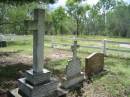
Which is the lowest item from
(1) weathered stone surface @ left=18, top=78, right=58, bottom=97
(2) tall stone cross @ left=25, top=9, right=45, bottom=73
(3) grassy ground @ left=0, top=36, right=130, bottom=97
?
(3) grassy ground @ left=0, top=36, right=130, bottom=97

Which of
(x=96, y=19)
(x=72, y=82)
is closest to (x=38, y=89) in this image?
(x=72, y=82)

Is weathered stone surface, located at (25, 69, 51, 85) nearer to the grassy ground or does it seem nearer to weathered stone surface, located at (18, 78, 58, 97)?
weathered stone surface, located at (18, 78, 58, 97)

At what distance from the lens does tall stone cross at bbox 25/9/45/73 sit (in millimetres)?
5312

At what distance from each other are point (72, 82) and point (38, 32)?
2.56 meters

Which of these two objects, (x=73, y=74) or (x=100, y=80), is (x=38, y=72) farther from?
(x=100, y=80)

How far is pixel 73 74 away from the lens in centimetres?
737

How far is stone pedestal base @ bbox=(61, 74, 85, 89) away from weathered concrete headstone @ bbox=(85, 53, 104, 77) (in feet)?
2.44

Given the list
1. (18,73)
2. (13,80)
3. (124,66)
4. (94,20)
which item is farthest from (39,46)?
(94,20)

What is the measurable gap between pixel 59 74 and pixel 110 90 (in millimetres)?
2378

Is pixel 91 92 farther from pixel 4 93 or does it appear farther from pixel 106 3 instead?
pixel 106 3

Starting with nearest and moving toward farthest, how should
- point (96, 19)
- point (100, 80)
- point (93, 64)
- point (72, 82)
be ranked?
point (72, 82) < point (100, 80) < point (93, 64) < point (96, 19)

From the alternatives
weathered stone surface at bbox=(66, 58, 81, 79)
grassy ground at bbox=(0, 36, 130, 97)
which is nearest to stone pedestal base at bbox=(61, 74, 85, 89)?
weathered stone surface at bbox=(66, 58, 81, 79)

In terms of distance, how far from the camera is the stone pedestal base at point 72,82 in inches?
277

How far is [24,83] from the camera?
5.79 m
